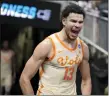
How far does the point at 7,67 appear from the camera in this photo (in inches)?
313

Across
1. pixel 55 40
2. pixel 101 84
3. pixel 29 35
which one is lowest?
pixel 101 84

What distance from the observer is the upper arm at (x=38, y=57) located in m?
3.14

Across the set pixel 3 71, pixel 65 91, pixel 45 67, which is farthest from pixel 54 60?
pixel 3 71

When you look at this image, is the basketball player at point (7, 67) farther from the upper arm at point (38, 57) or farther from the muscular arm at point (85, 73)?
the upper arm at point (38, 57)

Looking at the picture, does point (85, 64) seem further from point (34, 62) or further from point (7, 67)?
point (7, 67)

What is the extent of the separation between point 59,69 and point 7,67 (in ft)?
16.0

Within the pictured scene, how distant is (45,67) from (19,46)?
19.6 ft

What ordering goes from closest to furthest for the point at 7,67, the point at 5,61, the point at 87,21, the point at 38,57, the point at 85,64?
the point at 38,57 → the point at 85,64 → the point at 5,61 → the point at 7,67 → the point at 87,21

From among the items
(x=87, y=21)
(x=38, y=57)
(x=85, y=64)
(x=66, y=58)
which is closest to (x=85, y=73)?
(x=85, y=64)

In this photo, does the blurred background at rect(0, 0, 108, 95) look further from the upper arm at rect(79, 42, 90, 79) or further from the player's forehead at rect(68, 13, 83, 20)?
the player's forehead at rect(68, 13, 83, 20)

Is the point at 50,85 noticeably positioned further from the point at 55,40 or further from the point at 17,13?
the point at 17,13

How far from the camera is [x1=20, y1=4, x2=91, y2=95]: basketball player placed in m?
3.16

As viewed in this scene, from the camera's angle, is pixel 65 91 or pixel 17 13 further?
pixel 17 13

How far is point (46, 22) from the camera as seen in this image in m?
7.33
